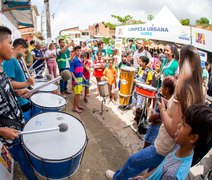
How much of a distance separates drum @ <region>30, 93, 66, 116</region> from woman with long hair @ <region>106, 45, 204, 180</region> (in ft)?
4.33

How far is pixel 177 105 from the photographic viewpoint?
167 centimetres

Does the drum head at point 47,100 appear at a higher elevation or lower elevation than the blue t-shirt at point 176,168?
higher

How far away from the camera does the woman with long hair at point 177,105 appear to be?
165cm

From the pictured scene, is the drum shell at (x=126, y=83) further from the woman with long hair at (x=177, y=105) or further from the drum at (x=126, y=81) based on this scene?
the woman with long hair at (x=177, y=105)

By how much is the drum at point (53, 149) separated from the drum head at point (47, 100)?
28.1 inches

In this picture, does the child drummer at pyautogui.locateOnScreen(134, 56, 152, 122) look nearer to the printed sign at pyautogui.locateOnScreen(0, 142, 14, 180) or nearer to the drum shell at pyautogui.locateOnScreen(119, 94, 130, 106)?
the drum shell at pyautogui.locateOnScreen(119, 94, 130, 106)

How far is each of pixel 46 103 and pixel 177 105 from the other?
1.91 m

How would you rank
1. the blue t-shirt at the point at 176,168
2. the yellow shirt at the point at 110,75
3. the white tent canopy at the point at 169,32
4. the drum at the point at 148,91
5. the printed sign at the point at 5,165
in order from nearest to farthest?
1. the blue t-shirt at the point at 176,168
2. the printed sign at the point at 5,165
3. the drum at the point at 148,91
4. the yellow shirt at the point at 110,75
5. the white tent canopy at the point at 169,32

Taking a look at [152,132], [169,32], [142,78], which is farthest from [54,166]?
[169,32]

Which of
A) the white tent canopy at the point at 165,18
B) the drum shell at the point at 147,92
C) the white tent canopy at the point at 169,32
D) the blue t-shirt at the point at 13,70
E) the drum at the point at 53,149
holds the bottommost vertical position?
the drum at the point at 53,149

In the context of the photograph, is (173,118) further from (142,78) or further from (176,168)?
(142,78)

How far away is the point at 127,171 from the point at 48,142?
1030 mm

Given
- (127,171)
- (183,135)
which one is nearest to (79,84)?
(127,171)

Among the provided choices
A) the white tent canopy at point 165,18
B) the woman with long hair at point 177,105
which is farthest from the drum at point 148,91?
the white tent canopy at point 165,18
